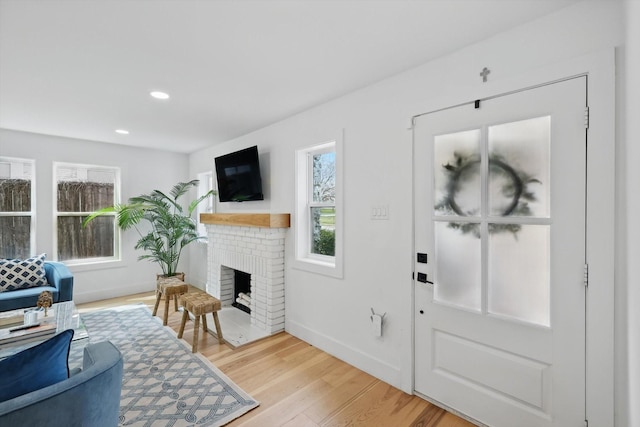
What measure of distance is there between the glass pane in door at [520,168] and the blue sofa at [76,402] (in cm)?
206

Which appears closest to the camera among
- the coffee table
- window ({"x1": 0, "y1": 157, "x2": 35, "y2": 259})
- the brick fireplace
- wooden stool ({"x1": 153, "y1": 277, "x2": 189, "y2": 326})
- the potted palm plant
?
the coffee table

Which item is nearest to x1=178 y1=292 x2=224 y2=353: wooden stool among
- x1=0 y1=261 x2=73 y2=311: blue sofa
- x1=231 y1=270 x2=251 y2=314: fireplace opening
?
x1=231 y1=270 x2=251 y2=314: fireplace opening

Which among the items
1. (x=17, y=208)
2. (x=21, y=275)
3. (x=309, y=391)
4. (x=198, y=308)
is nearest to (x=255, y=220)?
(x=198, y=308)

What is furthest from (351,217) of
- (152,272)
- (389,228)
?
(152,272)

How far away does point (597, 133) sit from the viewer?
1418 millimetres

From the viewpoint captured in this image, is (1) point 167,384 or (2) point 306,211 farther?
(2) point 306,211

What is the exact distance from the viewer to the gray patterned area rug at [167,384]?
6.33 ft

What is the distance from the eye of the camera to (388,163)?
2.32 meters

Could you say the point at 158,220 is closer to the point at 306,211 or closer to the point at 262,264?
the point at 262,264

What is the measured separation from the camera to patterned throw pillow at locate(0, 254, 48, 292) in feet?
10.8

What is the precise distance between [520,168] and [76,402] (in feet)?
7.42

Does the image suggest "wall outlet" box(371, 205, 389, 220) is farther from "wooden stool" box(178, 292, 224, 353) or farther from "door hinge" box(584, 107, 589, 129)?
"wooden stool" box(178, 292, 224, 353)

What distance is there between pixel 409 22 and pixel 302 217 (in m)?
2.04

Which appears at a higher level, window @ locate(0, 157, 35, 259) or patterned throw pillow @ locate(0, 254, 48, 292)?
window @ locate(0, 157, 35, 259)
